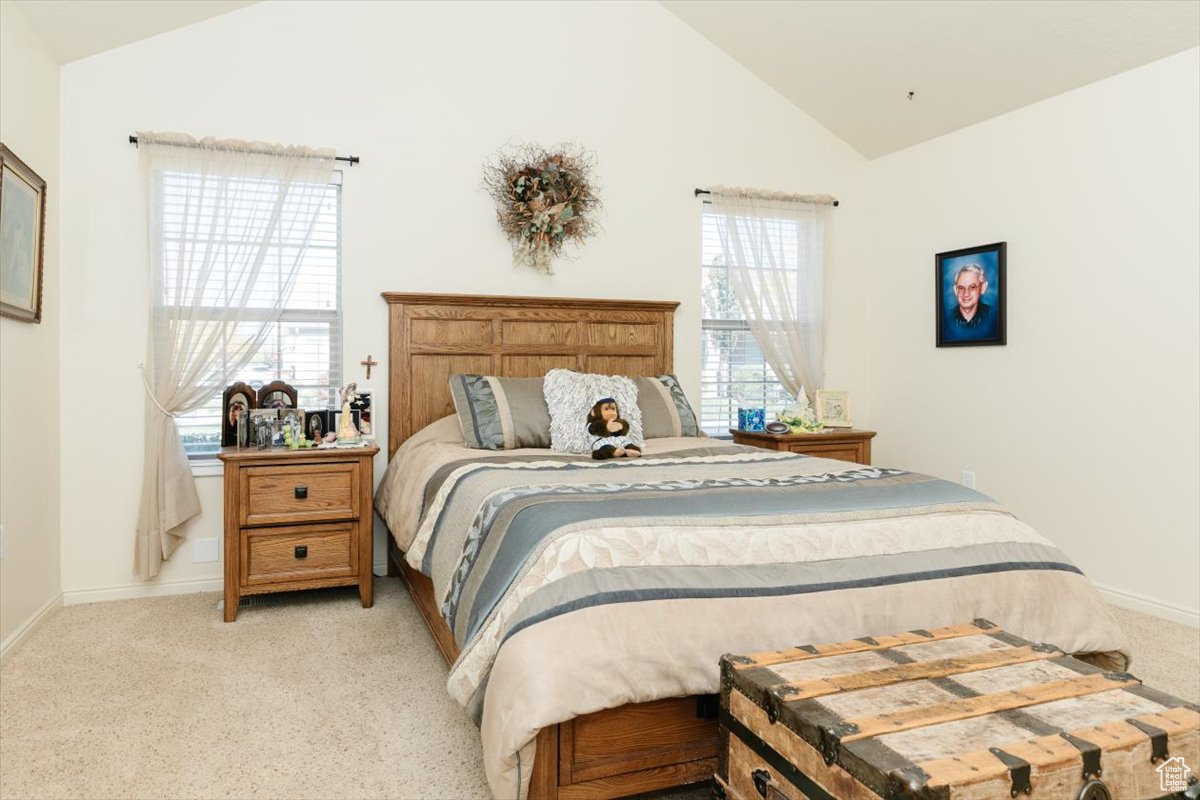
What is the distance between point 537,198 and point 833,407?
7.09 ft

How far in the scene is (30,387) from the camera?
3.03 metres

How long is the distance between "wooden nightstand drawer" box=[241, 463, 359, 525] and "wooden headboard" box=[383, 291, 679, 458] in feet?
1.63

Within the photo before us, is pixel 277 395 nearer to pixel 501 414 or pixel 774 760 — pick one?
pixel 501 414

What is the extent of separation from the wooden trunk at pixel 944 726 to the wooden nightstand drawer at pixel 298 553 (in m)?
2.23

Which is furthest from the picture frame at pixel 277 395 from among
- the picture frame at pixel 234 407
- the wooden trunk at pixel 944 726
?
the wooden trunk at pixel 944 726

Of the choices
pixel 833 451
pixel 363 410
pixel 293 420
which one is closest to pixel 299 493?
pixel 293 420

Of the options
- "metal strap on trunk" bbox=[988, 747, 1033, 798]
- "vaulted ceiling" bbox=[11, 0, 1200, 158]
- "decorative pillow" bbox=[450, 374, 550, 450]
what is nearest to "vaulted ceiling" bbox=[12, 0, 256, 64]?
"vaulted ceiling" bbox=[11, 0, 1200, 158]

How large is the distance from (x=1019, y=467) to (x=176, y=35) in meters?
4.65

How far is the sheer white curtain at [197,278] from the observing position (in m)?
3.42

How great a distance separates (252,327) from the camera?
3.63 metres

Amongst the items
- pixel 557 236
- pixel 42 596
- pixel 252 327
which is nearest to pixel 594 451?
pixel 557 236

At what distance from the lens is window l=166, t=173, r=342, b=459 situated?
3.51 metres

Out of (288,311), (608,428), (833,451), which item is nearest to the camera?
(608,428)

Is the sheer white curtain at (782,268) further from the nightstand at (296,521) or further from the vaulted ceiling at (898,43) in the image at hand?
the nightstand at (296,521)
